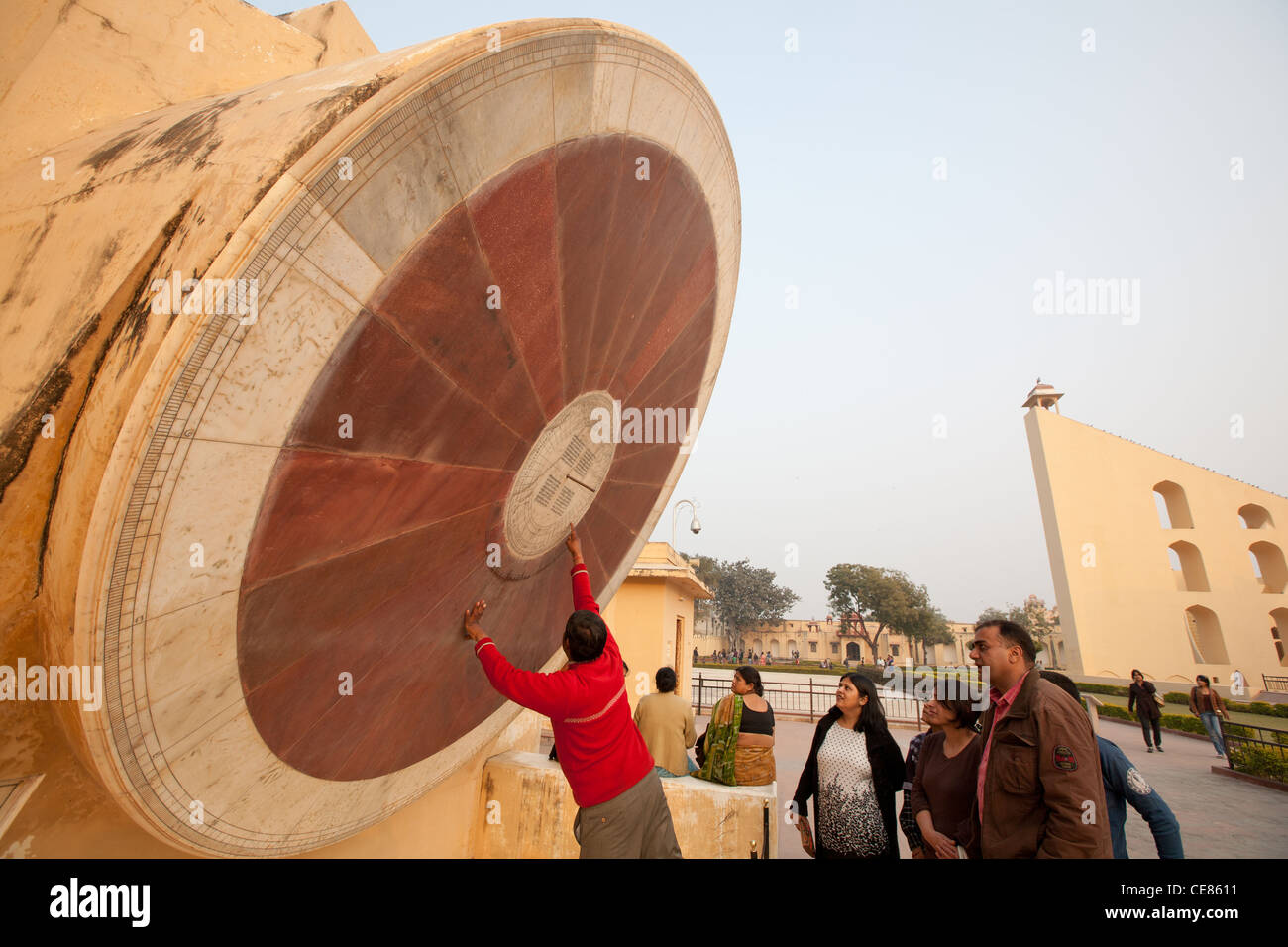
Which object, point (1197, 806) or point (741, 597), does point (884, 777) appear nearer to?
point (1197, 806)

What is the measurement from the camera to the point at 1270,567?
3247 centimetres

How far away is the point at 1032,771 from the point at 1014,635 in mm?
557

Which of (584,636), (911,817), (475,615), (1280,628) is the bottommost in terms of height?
(1280,628)

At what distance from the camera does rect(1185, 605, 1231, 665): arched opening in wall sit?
97.1 feet

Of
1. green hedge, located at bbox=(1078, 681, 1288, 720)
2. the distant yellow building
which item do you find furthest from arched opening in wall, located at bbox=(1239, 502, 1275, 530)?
green hedge, located at bbox=(1078, 681, 1288, 720)

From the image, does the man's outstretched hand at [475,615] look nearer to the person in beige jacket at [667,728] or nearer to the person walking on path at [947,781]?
the person in beige jacket at [667,728]

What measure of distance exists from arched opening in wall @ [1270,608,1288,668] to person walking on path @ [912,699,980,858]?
40051 millimetres

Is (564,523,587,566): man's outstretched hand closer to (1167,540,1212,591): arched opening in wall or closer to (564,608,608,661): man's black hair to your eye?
(564,608,608,661): man's black hair

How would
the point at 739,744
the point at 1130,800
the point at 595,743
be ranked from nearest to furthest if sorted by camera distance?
1. the point at 595,743
2. the point at 1130,800
3. the point at 739,744

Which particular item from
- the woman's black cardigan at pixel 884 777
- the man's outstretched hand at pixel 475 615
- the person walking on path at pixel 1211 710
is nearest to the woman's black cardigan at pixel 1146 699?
the person walking on path at pixel 1211 710

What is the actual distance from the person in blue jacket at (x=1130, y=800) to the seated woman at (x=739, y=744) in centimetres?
196

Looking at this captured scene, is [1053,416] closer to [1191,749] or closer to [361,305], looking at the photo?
[1191,749]

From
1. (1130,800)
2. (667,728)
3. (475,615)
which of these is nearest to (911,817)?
(1130,800)

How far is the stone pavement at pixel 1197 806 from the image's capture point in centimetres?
646
